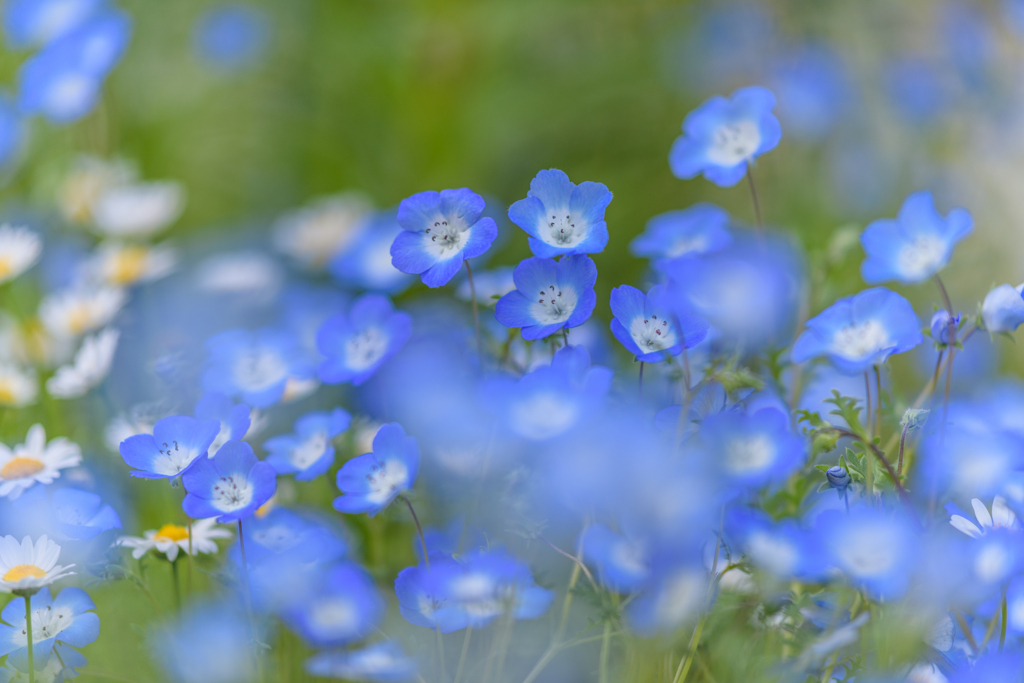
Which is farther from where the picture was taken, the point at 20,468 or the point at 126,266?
the point at 126,266

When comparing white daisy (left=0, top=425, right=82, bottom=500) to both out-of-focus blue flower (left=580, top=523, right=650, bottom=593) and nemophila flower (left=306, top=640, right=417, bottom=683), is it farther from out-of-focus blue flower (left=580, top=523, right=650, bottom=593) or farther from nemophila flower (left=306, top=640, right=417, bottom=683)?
out-of-focus blue flower (left=580, top=523, right=650, bottom=593)

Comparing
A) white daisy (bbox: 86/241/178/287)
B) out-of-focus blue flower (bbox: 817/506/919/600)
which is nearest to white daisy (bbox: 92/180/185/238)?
white daisy (bbox: 86/241/178/287)

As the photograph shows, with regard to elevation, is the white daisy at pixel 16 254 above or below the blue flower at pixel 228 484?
below

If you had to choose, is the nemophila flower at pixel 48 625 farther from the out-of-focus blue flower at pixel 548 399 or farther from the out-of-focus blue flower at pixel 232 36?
the out-of-focus blue flower at pixel 232 36

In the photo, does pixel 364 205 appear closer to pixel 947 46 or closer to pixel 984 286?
pixel 984 286

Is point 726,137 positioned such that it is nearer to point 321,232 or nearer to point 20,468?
point 20,468

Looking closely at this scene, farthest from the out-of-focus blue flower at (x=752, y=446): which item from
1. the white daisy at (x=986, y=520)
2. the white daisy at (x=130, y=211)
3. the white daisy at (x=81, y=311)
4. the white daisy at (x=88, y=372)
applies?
the white daisy at (x=130, y=211)

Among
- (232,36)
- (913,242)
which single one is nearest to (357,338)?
(913,242)
